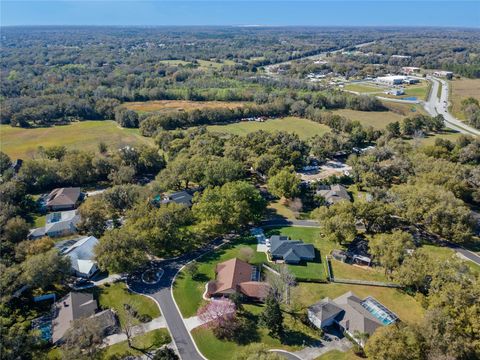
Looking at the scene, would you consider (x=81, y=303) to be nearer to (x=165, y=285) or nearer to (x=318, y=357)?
(x=165, y=285)

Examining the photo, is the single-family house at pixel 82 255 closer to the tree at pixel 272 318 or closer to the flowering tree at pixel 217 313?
Answer: the flowering tree at pixel 217 313

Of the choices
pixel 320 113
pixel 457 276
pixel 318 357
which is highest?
pixel 320 113

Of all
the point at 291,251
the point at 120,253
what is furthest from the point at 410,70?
the point at 120,253

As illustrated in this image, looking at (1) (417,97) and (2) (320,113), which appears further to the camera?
(1) (417,97)

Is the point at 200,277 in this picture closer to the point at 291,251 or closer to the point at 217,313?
the point at 217,313

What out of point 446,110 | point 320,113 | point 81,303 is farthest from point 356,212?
point 446,110

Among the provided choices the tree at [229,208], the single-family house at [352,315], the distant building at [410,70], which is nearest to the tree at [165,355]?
the single-family house at [352,315]

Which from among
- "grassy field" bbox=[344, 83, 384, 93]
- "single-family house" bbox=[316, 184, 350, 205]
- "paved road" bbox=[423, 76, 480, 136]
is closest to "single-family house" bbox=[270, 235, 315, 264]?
"single-family house" bbox=[316, 184, 350, 205]
